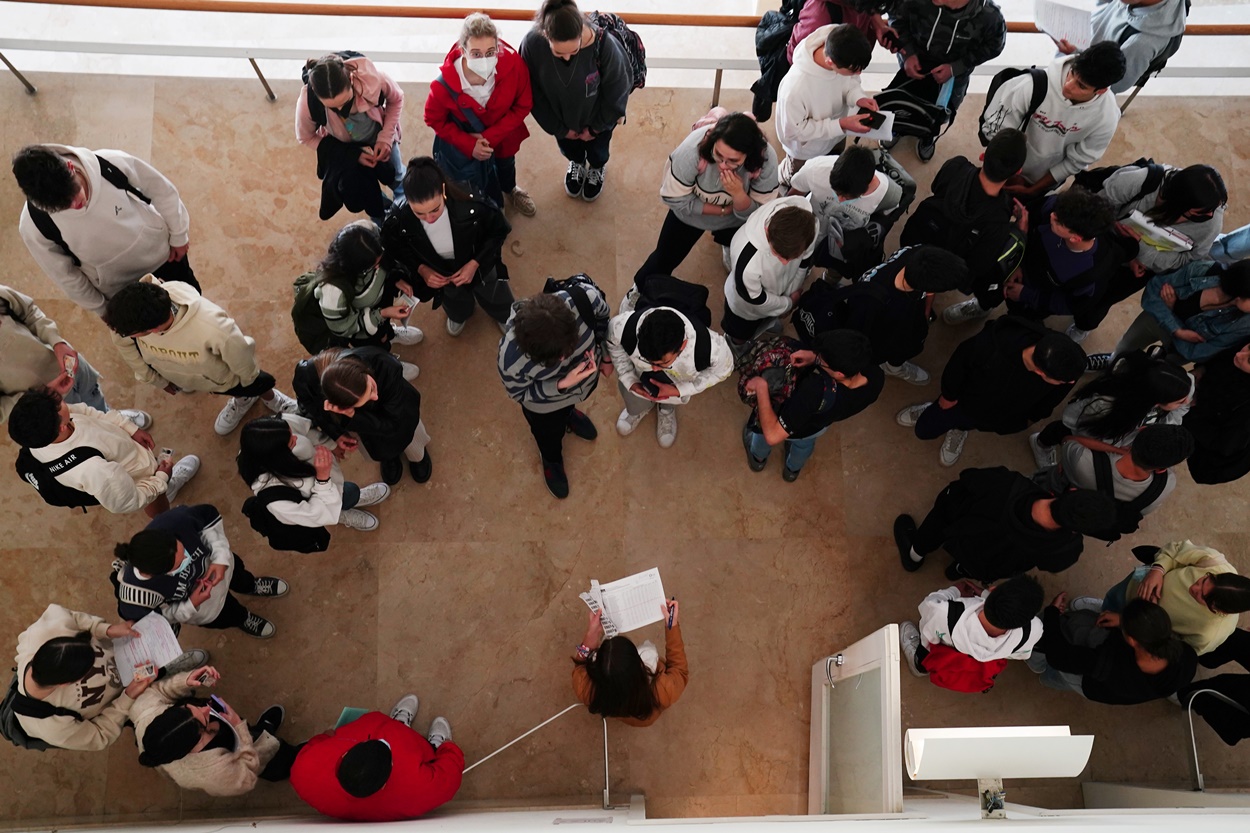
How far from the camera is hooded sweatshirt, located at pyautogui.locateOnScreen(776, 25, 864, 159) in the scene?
3744 mm

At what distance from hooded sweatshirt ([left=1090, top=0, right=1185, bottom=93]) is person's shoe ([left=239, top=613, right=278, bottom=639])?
16.3ft

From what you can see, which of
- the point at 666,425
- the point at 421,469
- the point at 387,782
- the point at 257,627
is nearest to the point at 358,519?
the point at 421,469

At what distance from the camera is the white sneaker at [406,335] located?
173 inches

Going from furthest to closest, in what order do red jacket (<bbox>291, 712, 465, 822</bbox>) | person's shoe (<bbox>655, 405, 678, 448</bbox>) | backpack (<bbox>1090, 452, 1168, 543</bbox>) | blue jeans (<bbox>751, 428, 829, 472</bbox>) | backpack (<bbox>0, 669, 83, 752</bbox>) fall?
person's shoe (<bbox>655, 405, 678, 448</bbox>) < blue jeans (<bbox>751, 428, 829, 472</bbox>) < backpack (<bbox>1090, 452, 1168, 543</bbox>) < red jacket (<bbox>291, 712, 465, 822</bbox>) < backpack (<bbox>0, 669, 83, 752</bbox>)

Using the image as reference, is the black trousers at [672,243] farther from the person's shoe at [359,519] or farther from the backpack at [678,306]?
the person's shoe at [359,519]

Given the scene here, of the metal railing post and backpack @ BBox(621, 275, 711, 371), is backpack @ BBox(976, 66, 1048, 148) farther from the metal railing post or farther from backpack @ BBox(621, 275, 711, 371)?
the metal railing post

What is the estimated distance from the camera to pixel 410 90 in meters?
4.96

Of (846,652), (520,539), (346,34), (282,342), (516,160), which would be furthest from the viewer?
(346,34)

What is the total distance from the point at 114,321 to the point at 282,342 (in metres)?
1.27

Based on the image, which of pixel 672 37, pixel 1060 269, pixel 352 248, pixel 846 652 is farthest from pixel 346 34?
pixel 846 652

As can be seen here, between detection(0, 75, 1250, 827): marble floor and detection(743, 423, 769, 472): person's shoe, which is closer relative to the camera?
detection(0, 75, 1250, 827): marble floor

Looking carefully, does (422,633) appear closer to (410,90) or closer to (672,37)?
(410,90)

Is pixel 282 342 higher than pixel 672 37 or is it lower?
lower

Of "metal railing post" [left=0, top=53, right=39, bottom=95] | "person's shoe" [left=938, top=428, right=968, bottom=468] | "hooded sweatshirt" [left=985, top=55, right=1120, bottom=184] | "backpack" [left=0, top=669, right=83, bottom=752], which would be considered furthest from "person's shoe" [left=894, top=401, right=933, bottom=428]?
"metal railing post" [left=0, top=53, right=39, bottom=95]
